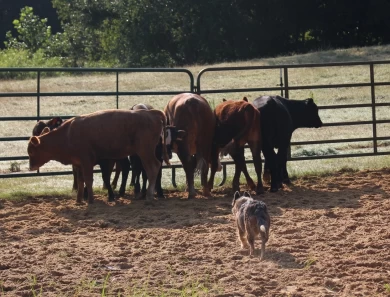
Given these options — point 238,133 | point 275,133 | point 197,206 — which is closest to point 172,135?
point 238,133

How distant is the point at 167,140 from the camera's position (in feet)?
36.2

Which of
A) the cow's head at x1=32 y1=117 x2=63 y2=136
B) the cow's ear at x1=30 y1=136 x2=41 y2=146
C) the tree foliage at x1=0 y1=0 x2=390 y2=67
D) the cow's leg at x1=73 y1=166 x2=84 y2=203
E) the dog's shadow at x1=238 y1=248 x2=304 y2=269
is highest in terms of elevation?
the tree foliage at x1=0 y1=0 x2=390 y2=67

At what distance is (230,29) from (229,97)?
1597 cm

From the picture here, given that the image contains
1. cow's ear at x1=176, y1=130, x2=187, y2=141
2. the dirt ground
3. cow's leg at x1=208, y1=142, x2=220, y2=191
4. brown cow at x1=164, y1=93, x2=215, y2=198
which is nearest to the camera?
the dirt ground

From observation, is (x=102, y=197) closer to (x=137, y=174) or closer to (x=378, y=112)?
(x=137, y=174)

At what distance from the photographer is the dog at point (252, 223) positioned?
24.3ft

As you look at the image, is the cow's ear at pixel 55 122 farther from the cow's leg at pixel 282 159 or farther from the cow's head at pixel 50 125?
the cow's leg at pixel 282 159

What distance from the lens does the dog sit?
7.42 meters

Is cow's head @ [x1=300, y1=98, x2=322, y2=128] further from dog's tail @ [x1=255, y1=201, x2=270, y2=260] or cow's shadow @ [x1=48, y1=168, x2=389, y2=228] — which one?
dog's tail @ [x1=255, y1=201, x2=270, y2=260]

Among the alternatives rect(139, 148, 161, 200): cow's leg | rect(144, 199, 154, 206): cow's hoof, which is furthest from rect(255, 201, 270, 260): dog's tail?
rect(139, 148, 161, 200): cow's leg

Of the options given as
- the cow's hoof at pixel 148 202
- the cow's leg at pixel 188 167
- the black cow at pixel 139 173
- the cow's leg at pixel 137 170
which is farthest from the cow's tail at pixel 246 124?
the cow's hoof at pixel 148 202

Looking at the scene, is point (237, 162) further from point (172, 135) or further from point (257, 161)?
point (172, 135)

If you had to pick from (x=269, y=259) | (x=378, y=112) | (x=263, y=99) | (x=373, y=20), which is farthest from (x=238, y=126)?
(x=373, y=20)

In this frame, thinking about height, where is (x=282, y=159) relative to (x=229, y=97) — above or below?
below
